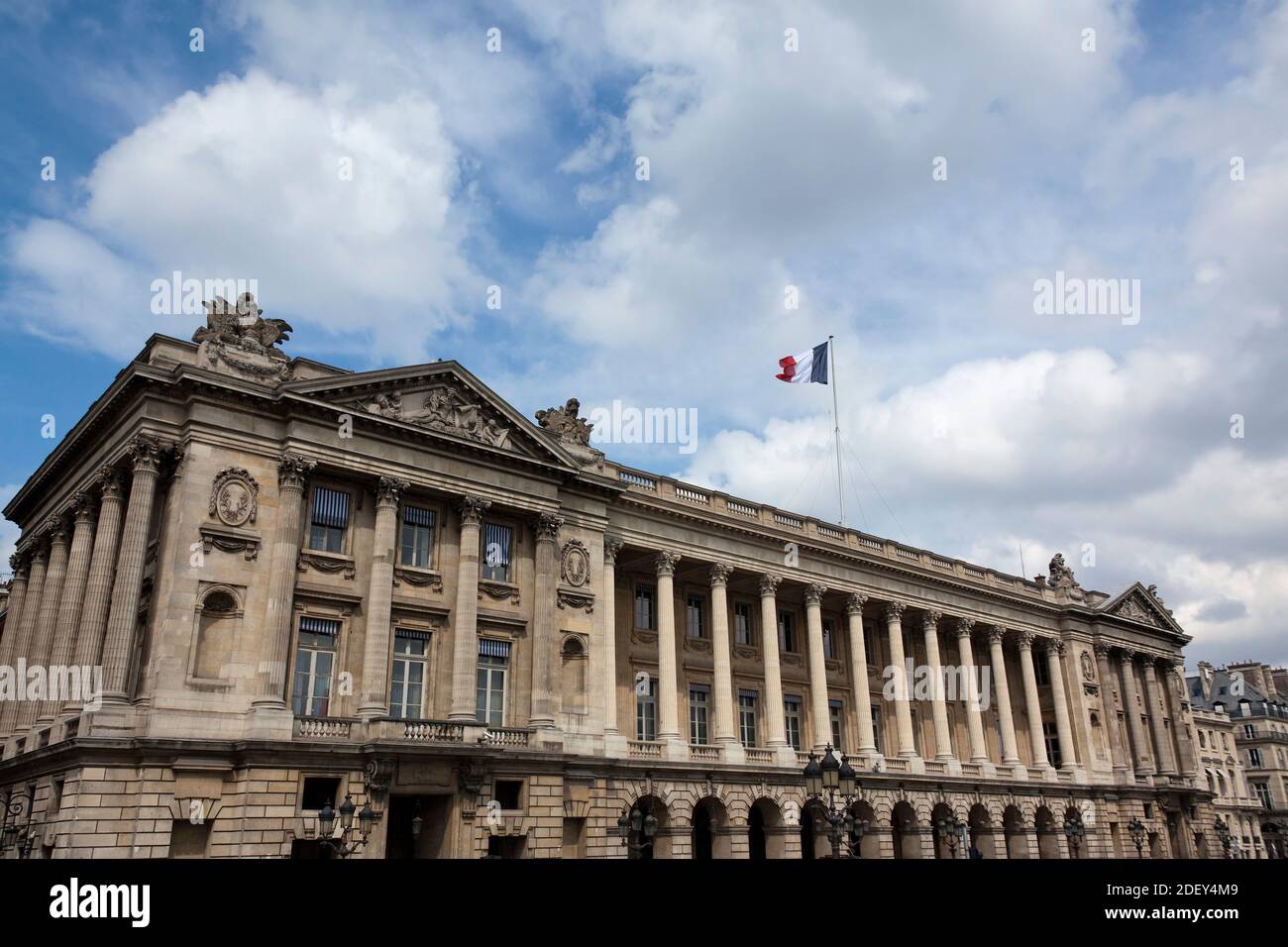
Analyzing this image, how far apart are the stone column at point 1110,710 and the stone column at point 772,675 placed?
26.8m

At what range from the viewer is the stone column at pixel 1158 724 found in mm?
66688

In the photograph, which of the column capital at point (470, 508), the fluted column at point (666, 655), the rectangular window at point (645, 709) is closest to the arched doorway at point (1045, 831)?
the fluted column at point (666, 655)

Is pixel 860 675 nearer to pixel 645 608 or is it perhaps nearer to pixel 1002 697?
pixel 645 608

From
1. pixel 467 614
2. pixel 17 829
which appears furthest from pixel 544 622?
pixel 17 829

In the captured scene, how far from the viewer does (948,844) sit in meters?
50.2

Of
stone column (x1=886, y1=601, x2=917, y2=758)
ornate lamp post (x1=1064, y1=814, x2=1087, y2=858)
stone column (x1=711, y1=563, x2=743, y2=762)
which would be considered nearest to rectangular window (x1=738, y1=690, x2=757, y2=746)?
Result: stone column (x1=711, y1=563, x2=743, y2=762)

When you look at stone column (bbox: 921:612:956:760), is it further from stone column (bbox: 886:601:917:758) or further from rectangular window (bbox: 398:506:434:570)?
rectangular window (bbox: 398:506:434:570)

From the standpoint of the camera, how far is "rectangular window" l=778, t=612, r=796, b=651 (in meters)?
50.6

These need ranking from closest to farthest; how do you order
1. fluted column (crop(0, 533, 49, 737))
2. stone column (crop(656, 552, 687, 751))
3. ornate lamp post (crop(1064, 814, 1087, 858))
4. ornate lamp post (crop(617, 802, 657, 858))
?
fluted column (crop(0, 533, 49, 737)) < ornate lamp post (crop(617, 802, 657, 858)) < stone column (crop(656, 552, 687, 751)) < ornate lamp post (crop(1064, 814, 1087, 858))

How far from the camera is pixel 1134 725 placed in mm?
65438

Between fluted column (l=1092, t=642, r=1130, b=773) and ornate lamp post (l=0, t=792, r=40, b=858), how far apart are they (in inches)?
2246

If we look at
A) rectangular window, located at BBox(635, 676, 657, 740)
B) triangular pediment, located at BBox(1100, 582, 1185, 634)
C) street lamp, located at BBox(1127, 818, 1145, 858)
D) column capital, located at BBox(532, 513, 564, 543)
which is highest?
triangular pediment, located at BBox(1100, 582, 1185, 634)
